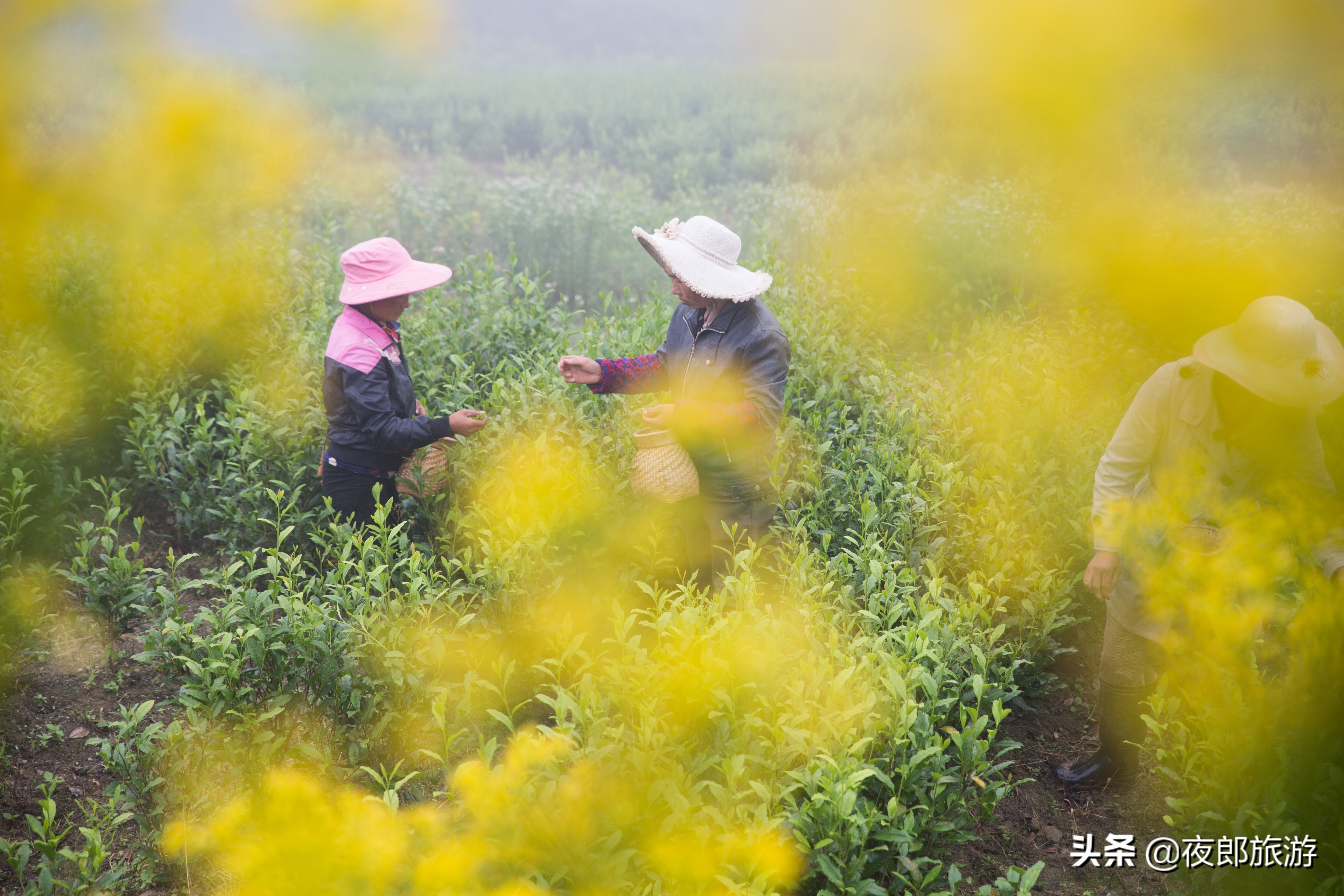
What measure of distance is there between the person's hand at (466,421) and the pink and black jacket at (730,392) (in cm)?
78

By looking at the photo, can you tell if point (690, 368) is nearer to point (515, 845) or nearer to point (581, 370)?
point (581, 370)

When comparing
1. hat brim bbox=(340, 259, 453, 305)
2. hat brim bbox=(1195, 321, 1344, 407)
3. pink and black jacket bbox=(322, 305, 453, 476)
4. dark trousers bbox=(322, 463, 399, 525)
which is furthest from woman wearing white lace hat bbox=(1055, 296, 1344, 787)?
dark trousers bbox=(322, 463, 399, 525)

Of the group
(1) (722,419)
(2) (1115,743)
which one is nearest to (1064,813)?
(2) (1115,743)

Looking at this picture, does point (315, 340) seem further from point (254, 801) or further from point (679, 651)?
point (679, 651)

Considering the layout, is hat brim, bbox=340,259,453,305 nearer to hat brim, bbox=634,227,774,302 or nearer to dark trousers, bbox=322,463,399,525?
dark trousers, bbox=322,463,399,525

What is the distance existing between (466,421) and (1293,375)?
269 cm

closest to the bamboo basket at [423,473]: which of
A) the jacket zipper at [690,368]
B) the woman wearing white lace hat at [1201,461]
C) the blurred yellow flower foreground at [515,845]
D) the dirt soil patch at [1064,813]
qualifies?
the jacket zipper at [690,368]

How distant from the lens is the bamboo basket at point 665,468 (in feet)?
10.3

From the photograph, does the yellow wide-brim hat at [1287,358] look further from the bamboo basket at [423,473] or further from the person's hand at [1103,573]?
the bamboo basket at [423,473]

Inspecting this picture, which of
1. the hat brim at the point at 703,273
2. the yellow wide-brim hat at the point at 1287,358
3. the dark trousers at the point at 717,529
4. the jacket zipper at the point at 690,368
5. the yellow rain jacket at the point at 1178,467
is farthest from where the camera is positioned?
the dark trousers at the point at 717,529

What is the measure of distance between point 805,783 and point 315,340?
13.2ft

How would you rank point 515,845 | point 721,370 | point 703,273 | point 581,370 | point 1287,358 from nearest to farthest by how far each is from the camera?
1. point 515,845
2. point 1287,358
3. point 703,273
4. point 721,370
5. point 581,370

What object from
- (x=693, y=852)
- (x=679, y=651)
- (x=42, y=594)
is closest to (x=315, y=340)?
(x=42, y=594)

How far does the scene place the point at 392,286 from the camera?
3176 millimetres
